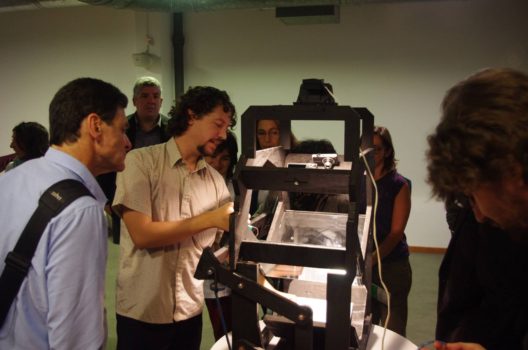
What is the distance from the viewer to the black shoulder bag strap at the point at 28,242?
3.05ft

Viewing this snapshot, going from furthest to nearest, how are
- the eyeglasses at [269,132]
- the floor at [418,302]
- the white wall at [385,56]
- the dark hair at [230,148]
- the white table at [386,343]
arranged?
the white wall at [385,56] < the floor at [418,302] < the eyeglasses at [269,132] < the dark hair at [230,148] < the white table at [386,343]

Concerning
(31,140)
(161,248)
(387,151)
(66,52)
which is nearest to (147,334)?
(161,248)

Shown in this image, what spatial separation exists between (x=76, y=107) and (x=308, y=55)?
3.58 m

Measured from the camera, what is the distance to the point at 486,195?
0.76 meters

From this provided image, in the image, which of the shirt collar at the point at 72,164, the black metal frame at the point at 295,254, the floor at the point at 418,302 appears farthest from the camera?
the floor at the point at 418,302

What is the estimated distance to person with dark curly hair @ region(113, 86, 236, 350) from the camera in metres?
1.38

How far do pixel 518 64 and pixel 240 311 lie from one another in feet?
13.0

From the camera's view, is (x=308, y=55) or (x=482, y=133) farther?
(x=308, y=55)

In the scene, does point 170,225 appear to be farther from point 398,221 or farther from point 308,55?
point 308,55

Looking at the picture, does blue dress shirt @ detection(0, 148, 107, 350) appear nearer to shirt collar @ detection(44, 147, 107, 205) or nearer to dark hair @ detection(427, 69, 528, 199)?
shirt collar @ detection(44, 147, 107, 205)

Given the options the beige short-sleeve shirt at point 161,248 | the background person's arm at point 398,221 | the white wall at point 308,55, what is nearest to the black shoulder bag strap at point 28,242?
the beige short-sleeve shirt at point 161,248

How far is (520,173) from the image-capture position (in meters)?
0.69

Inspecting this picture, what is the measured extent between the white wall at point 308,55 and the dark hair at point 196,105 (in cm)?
297

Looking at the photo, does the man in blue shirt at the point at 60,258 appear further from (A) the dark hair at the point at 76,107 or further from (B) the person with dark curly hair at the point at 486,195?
(B) the person with dark curly hair at the point at 486,195
